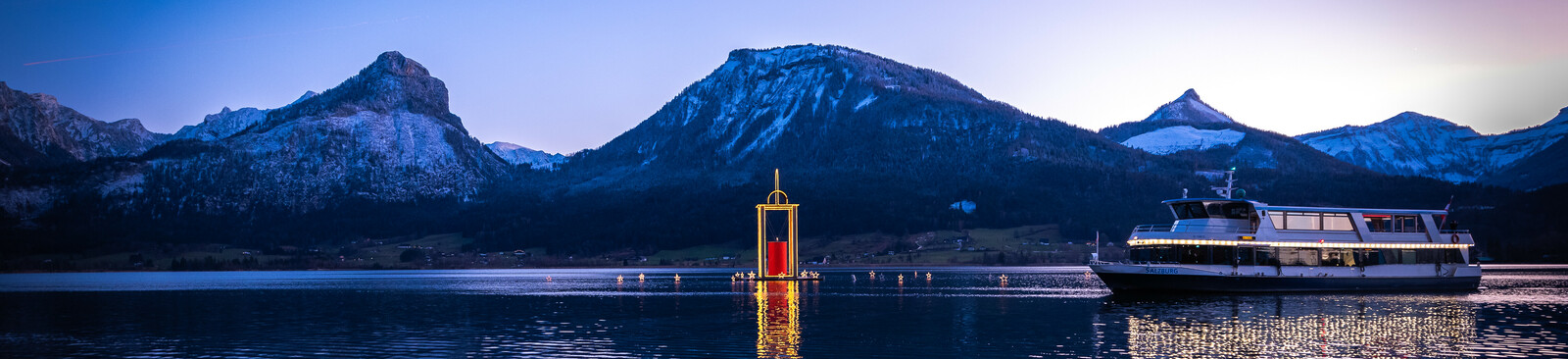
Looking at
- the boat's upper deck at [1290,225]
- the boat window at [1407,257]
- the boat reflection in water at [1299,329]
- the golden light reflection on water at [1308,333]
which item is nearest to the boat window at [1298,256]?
the boat's upper deck at [1290,225]

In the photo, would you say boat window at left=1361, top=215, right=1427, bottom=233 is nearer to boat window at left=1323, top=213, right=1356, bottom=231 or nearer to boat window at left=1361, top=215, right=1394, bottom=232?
boat window at left=1361, top=215, right=1394, bottom=232

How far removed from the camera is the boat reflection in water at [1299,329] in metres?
50.3

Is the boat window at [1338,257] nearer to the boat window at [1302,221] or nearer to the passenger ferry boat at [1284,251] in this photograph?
the passenger ferry boat at [1284,251]

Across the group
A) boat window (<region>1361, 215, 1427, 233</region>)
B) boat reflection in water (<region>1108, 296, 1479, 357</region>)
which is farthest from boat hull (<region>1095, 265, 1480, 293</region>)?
boat reflection in water (<region>1108, 296, 1479, 357</region>)

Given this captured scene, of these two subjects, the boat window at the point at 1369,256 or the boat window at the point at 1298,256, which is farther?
the boat window at the point at 1369,256

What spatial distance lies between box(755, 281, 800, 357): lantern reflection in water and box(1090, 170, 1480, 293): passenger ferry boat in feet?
89.4

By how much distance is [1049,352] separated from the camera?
164ft

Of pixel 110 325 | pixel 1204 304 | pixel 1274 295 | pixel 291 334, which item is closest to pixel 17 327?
pixel 110 325

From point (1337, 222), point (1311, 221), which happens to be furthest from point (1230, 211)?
point (1337, 222)

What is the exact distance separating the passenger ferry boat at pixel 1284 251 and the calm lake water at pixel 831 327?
84.1 inches

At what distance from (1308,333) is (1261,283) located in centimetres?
3804

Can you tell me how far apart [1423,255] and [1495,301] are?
632 inches

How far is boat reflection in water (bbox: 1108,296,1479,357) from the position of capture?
50344 mm

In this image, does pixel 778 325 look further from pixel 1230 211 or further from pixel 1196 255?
pixel 1230 211
